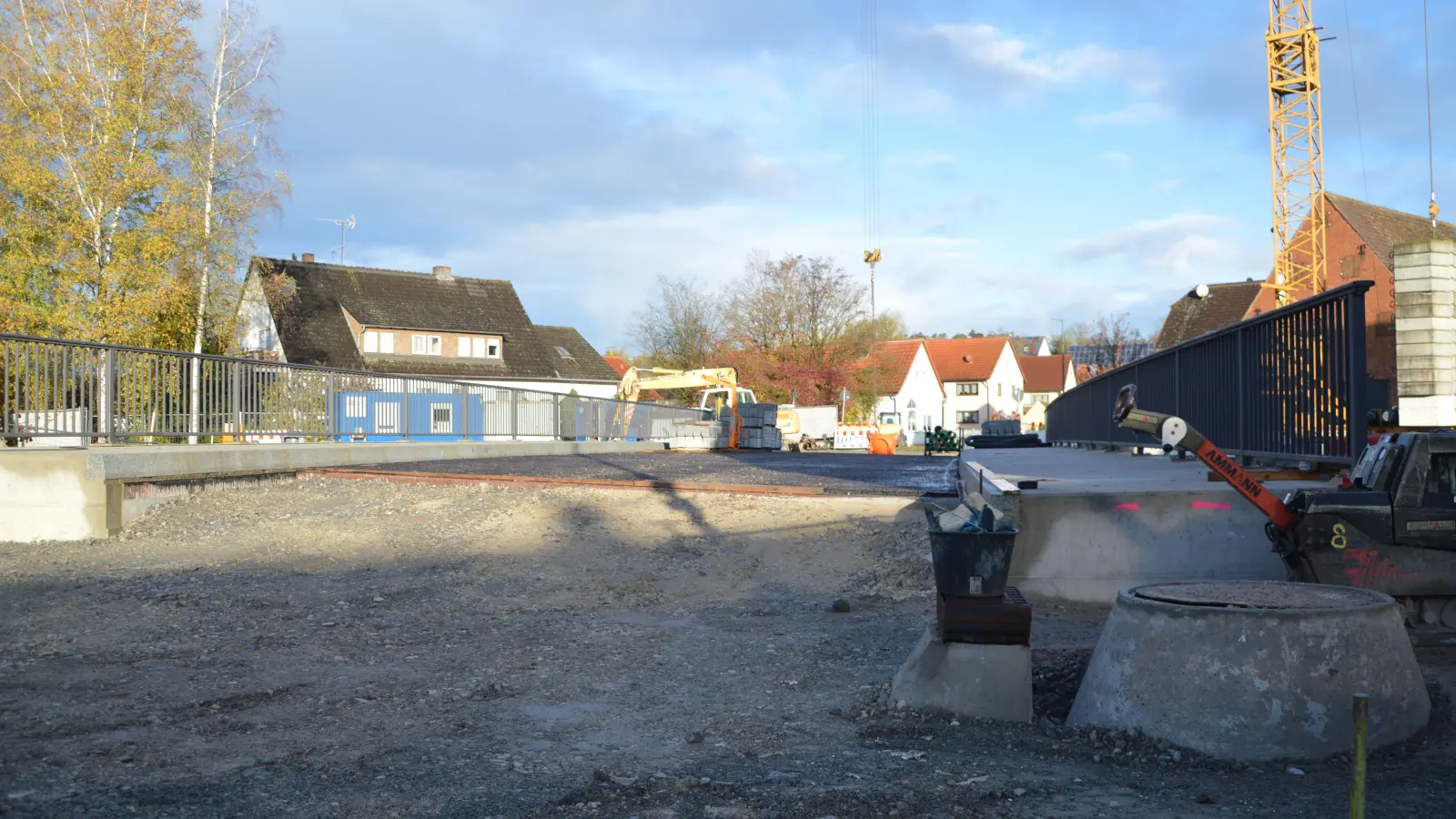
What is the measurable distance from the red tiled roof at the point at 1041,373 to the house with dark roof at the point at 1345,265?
1755 inches

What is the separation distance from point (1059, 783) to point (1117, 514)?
4555 mm

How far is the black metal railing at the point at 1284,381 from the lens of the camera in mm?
8398

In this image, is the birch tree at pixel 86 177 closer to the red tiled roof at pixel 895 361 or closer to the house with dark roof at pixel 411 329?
the house with dark roof at pixel 411 329

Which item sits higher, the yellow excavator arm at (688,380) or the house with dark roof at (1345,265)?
the house with dark roof at (1345,265)

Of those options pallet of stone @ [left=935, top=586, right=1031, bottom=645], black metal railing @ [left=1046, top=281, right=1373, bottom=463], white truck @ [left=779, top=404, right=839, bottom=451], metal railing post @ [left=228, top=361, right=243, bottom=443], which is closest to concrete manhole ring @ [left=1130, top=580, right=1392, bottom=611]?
pallet of stone @ [left=935, top=586, right=1031, bottom=645]

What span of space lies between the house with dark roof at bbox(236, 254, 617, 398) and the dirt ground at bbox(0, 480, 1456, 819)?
43.4 meters

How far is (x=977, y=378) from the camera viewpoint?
103188 mm

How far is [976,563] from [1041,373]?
11605cm

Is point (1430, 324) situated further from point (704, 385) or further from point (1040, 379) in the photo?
point (1040, 379)

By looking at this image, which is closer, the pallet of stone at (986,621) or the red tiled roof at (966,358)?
the pallet of stone at (986,621)

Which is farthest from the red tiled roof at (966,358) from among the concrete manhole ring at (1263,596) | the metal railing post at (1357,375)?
the concrete manhole ring at (1263,596)

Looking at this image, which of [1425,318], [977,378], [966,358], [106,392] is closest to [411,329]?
[106,392]

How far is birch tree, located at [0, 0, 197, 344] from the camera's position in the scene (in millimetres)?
24984

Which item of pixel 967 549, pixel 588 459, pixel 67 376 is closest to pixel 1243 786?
pixel 967 549
